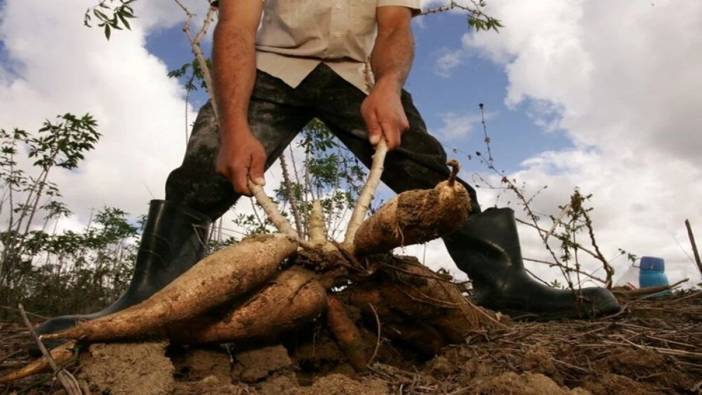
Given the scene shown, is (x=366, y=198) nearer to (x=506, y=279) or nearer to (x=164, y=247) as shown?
(x=506, y=279)

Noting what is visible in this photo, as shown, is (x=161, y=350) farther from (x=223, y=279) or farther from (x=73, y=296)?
(x=73, y=296)

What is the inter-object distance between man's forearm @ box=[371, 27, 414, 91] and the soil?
1.09 m

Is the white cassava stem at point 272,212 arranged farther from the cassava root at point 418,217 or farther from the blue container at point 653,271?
the blue container at point 653,271

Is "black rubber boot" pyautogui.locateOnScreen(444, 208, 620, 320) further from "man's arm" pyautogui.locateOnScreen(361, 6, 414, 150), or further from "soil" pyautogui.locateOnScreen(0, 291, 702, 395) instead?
"man's arm" pyautogui.locateOnScreen(361, 6, 414, 150)

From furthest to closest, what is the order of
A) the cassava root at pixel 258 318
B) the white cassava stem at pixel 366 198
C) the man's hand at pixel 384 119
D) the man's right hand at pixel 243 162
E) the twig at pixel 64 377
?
the man's hand at pixel 384 119 < the man's right hand at pixel 243 162 < the white cassava stem at pixel 366 198 < the cassava root at pixel 258 318 < the twig at pixel 64 377

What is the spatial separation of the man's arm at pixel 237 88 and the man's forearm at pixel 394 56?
0.55 meters

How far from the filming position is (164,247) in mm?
2283

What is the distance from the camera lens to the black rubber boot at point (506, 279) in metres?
2.17

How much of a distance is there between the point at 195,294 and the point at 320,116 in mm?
1416

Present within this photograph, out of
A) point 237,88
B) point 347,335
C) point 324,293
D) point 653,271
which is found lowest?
point 347,335

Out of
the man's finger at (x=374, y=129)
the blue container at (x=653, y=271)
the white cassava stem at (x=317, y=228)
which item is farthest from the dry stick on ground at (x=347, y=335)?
the blue container at (x=653, y=271)

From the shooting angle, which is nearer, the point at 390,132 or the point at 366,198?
the point at 366,198

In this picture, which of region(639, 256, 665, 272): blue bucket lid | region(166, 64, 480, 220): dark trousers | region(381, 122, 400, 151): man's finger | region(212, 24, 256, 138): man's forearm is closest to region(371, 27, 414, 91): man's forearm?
region(166, 64, 480, 220): dark trousers

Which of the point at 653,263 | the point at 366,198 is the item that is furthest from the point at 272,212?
the point at 653,263
